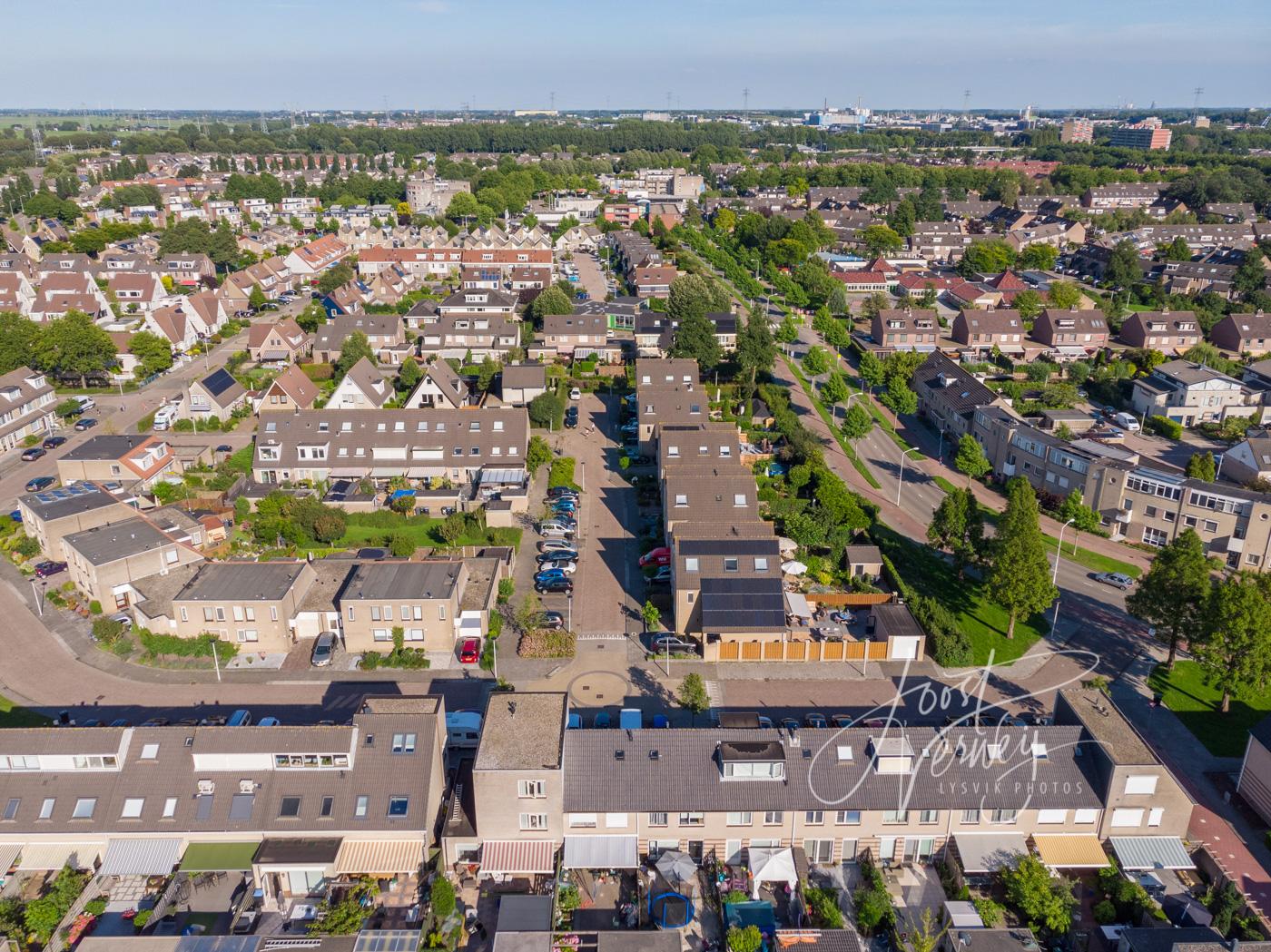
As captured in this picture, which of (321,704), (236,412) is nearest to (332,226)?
(236,412)

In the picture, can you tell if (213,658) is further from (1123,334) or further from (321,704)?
(1123,334)

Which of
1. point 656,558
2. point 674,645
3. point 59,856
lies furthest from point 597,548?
point 59,856

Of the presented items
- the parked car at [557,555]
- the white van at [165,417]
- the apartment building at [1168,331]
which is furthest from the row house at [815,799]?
the apartment building at [1168,331]

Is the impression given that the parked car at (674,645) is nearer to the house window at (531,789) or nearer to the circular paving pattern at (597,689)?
the circular paving pattern at (597,689)

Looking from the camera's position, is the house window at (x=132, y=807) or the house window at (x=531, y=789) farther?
the house window at (x=132, y=807)

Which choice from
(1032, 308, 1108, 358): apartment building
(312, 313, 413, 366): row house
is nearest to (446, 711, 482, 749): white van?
(312, 313, 413, 366): row house

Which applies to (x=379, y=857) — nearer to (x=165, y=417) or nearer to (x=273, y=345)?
(x=165, y=417)
